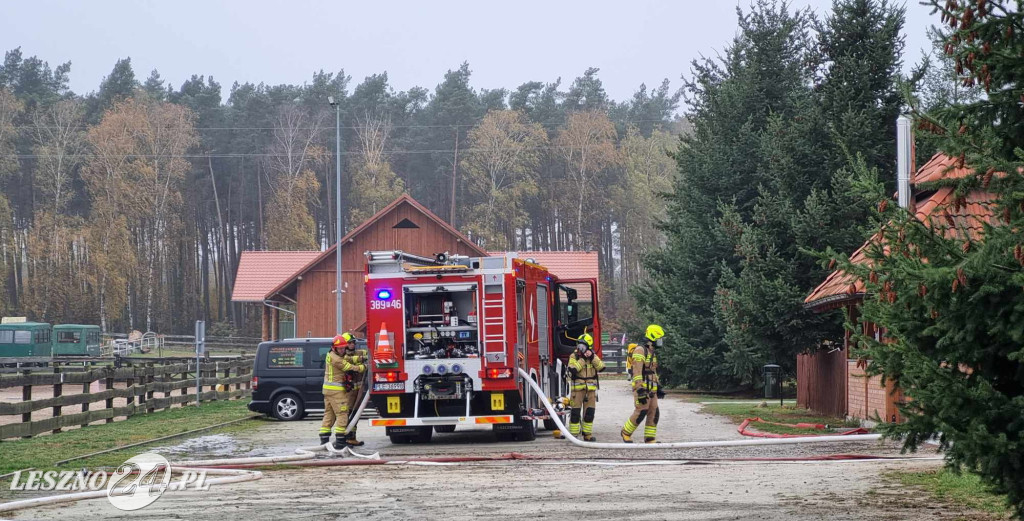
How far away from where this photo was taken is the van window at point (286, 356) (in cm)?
2448

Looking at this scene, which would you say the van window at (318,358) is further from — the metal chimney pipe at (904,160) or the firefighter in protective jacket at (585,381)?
the metal chimney pipe at (904,160)

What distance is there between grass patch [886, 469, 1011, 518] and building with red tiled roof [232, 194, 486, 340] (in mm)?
37373

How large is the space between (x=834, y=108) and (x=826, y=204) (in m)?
2.29

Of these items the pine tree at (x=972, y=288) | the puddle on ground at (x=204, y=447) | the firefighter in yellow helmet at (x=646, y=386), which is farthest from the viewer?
the firefighter in yellow helmet at (x=646, y=386)

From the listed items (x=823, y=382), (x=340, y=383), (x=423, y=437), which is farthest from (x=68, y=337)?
(x=340, y=383)

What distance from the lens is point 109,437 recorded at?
61.5 ft

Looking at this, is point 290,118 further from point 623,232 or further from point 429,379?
point 429,379

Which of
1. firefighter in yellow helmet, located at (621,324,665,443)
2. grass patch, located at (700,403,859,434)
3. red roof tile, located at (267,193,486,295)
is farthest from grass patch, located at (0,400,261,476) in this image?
red roof tile, located at (267,193,486,295)

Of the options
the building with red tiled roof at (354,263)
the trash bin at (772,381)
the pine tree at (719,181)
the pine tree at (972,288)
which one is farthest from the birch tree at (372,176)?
the pine tree at (972,288)

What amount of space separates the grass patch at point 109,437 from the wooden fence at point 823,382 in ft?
36.6

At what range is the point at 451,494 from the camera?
36.4 feet

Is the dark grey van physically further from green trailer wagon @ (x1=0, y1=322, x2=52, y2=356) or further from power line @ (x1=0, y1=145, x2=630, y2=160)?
power line @ (x1=0, y1=145, x2=630, y2=160)

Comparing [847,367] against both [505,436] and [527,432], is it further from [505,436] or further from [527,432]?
[505,436]

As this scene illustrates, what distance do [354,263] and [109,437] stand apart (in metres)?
33.1
